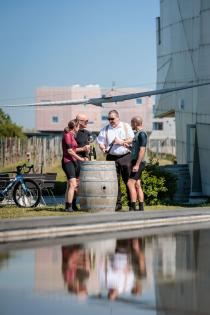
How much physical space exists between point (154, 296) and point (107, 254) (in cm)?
324

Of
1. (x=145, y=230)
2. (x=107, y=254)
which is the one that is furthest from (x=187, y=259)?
(x=145, y=230)

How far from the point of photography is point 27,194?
1877cm

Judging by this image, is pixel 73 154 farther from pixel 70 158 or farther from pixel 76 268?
pixel 76 268

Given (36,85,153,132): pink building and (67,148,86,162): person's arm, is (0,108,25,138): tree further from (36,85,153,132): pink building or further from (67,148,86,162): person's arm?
(67,148,86,162): person's arm

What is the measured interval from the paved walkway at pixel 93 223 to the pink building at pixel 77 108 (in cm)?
10802

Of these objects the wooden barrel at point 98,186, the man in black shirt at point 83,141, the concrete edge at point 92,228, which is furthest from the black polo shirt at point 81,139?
the concrete edge at point 92,228

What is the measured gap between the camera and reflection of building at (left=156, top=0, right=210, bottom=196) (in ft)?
90.9

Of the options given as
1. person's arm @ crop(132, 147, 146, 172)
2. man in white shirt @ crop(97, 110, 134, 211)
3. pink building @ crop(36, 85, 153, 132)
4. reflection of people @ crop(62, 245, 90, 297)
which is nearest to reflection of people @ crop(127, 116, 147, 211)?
person's arm @ crop(132, 147, 146, 172)

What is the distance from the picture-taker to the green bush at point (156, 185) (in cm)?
2055

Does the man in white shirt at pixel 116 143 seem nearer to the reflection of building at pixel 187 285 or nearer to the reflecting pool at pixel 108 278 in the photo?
the reflecting pool at pixel 108 278

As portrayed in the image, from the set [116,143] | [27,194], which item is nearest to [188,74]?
[27,194]

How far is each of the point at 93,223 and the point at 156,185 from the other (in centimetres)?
585

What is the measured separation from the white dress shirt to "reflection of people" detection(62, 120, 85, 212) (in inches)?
21.3

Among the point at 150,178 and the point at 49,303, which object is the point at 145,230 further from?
the point at 49,303
